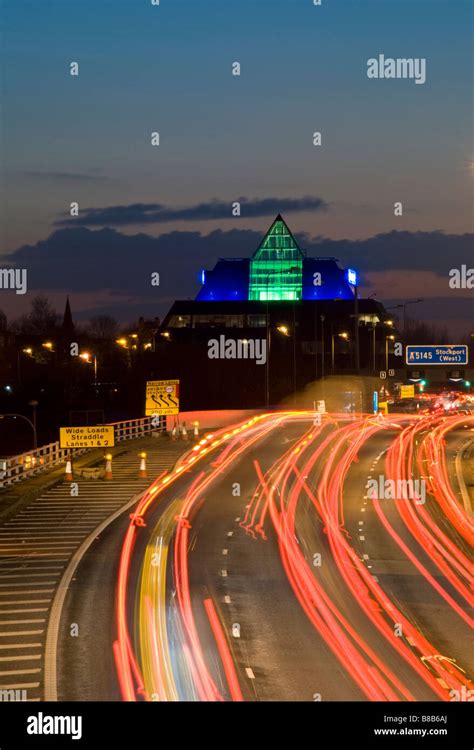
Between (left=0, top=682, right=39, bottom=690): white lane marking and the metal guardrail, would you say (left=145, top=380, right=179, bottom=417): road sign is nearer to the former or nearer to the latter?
the metal guardrail

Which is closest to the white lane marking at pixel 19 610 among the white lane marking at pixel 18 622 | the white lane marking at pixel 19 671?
the white lane marking at pixel 18 622

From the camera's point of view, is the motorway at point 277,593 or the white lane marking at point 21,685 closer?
the white lane marking at point 21,685

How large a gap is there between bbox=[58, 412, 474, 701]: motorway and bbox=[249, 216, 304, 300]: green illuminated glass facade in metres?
110

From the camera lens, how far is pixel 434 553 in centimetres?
2930

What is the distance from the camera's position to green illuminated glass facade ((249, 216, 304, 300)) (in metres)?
156

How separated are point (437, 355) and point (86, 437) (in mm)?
29639

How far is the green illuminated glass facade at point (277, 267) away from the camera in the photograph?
155875 millimetres

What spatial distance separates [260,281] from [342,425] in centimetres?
8682

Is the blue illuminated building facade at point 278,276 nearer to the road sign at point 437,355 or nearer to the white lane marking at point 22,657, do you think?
the road sign at point 437,355

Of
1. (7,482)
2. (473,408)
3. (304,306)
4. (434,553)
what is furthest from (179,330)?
(434,553)

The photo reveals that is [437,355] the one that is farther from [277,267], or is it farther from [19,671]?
[277,267]

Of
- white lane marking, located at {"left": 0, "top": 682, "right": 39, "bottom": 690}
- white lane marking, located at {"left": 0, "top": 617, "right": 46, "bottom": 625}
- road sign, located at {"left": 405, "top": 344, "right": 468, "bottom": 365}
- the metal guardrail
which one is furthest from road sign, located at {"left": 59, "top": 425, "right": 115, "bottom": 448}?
white lane marking, located at {"left": 0, "top": 682, "right": 39, "bottom": 690}

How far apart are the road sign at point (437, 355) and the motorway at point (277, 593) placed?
2155cm

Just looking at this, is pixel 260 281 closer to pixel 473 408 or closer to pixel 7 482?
pixel 473 408
